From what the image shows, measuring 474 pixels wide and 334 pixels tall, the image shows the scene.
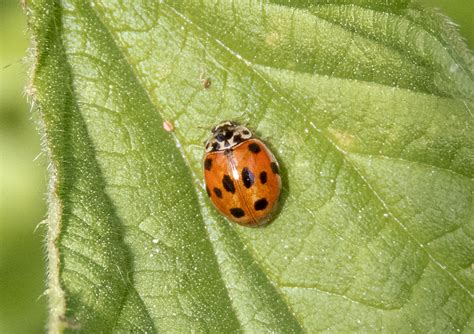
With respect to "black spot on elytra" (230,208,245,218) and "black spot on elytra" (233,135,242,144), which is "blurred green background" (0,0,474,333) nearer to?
"black spot on elytra" (233,135,242,144)

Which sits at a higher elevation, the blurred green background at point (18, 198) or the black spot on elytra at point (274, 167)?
the black spot on elytra at point (274, 167)

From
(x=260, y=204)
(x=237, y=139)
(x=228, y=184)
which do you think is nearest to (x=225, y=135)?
(x=237, y=139)

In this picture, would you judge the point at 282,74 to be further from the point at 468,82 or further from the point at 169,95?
the point at 468,82

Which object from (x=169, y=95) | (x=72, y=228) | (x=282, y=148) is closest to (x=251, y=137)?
(x=282, y=148)

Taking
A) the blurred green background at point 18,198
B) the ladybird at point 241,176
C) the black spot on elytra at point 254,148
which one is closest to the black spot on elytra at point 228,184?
the ladybird at point 241,176

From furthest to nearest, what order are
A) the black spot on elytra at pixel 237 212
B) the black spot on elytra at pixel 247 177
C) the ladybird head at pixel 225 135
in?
the black spot on elytra at pixel 247 177 → the ladybird head at pixel 225 135 → the black spot on elytra at pixel 237 212

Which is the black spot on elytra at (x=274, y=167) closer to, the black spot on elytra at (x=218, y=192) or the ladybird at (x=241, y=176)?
the ladybird at (x=241, y=176)
